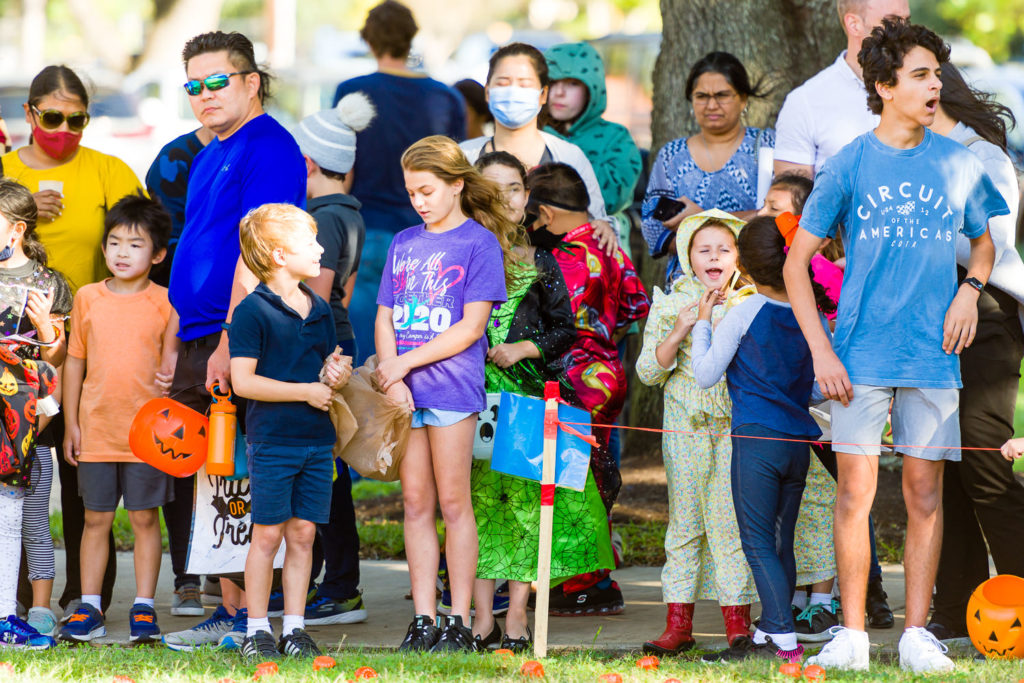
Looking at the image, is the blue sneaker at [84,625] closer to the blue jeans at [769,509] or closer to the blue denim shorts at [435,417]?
the blue denim shorts at [435,417]

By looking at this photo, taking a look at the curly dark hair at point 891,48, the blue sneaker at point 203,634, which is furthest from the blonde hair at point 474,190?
the blue sneaker at point 203,634

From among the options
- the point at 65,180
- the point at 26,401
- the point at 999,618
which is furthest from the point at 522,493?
the point at 65,180

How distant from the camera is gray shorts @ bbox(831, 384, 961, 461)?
482 cm

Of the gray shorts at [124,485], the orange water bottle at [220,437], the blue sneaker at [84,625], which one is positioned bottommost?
the blue sneaker at [84,625]

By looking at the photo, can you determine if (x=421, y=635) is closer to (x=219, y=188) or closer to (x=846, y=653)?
(x=846, y=653)

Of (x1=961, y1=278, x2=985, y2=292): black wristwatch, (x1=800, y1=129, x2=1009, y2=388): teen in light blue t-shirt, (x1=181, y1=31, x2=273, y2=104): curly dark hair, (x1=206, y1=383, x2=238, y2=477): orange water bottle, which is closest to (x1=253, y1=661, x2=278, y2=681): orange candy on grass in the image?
(x1=206, y1=383, x2=238, y2=477): orange water bottle

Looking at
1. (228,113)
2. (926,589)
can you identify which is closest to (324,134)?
(228,113)

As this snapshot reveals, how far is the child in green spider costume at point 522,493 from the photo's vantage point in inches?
214

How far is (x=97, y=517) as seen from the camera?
18.9 ft

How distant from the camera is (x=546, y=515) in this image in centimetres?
481

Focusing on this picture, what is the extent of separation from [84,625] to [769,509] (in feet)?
9.35

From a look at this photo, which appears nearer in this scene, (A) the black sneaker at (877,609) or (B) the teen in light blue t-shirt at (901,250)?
(B) the teen in light blue t-shirt at (901,250)

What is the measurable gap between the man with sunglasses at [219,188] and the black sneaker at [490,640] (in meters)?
1.43

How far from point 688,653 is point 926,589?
95 cm
